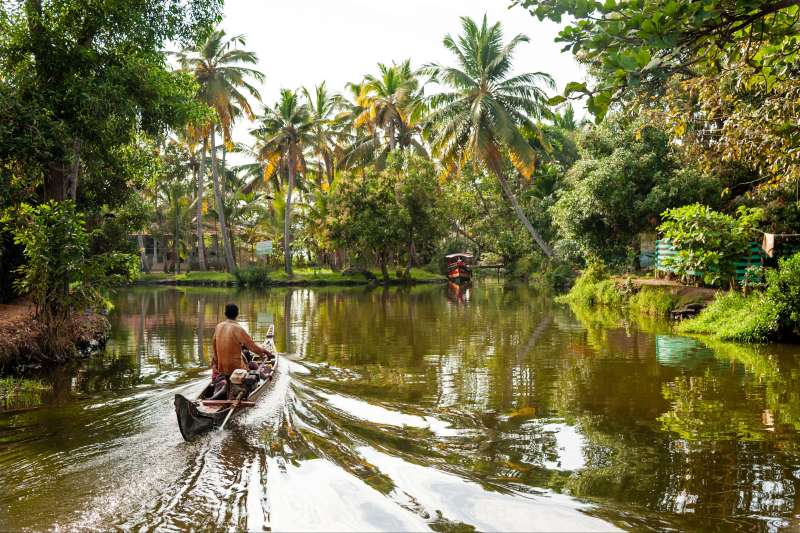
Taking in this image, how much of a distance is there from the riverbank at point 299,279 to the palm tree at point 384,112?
8059 millimetres

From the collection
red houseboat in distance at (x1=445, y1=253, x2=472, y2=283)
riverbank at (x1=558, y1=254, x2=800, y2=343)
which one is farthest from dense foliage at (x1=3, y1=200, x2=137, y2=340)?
red houseboat in distance at (x1=445, y1=253, x2=472, y2=283)

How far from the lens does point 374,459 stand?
20.9 feet

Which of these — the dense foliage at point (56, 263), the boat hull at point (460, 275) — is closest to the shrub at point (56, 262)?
the dense foliage at point (56, 263)

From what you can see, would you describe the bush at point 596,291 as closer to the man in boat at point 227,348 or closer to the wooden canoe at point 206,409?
the wooden canoe at point 206,409

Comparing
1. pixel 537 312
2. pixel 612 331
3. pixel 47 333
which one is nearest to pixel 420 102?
pixel 537 312

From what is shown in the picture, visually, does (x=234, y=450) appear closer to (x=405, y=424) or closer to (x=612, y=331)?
(x=405, y=424)

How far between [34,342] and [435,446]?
8.75m

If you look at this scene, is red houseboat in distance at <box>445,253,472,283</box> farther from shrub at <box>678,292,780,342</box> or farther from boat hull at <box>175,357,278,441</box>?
boat hull at <box>175,357,278,441</box>

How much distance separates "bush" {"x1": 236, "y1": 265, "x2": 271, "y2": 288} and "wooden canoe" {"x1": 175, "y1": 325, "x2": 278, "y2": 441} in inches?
1310

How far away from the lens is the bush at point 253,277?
42.0m

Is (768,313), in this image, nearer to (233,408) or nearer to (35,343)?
(233,408)

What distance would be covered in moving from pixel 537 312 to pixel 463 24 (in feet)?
52.4

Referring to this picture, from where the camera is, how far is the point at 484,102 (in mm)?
29844

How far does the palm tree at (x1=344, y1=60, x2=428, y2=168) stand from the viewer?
41906 millimetres
